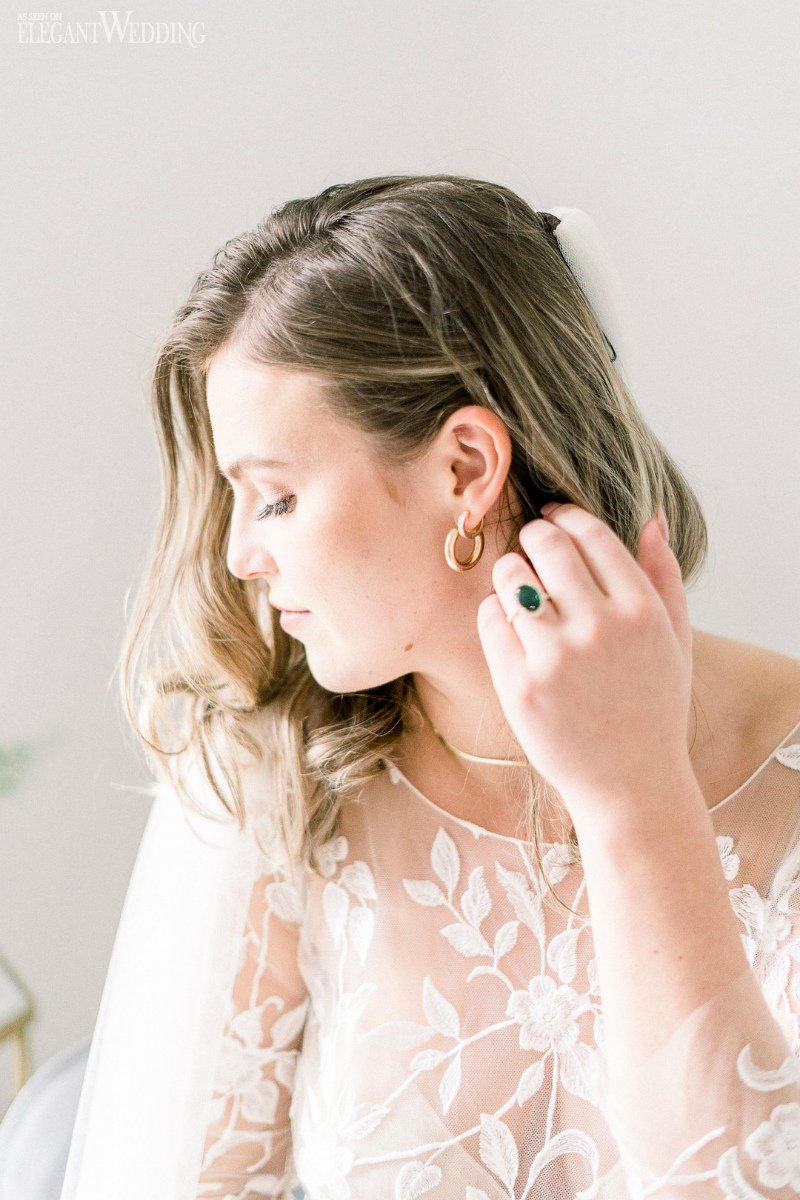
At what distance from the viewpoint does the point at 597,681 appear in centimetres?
81

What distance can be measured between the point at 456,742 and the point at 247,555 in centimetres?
33

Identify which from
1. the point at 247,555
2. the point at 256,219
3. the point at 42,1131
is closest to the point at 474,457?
the point at 247,555

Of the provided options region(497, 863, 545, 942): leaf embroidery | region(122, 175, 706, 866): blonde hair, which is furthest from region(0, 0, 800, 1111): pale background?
region(497, 863, 545, 942): leaf embroidery

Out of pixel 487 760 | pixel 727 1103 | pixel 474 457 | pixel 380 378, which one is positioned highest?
pixel 380 378

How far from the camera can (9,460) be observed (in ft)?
4.72

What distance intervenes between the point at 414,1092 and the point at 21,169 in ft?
3.93

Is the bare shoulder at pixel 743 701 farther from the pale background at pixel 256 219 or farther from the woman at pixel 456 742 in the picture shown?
the pale background at pixel 256 219

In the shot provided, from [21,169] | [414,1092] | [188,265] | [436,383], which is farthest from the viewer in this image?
[188,265]

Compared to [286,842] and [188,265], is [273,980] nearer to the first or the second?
[286,842]

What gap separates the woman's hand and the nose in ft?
0.90

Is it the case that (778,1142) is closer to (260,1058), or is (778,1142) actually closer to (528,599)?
(528,599)

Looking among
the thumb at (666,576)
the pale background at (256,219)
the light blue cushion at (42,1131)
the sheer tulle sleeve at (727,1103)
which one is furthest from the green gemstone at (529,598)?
the light blue cushion at (42,1131)

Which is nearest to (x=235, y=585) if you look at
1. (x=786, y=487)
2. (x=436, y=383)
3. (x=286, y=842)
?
(x=286, y=842)

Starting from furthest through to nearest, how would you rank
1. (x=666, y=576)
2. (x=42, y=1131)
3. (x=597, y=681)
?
1. (x=42, y=1131)
2. (x=666, y=576)
3. (x=597, y=681)
